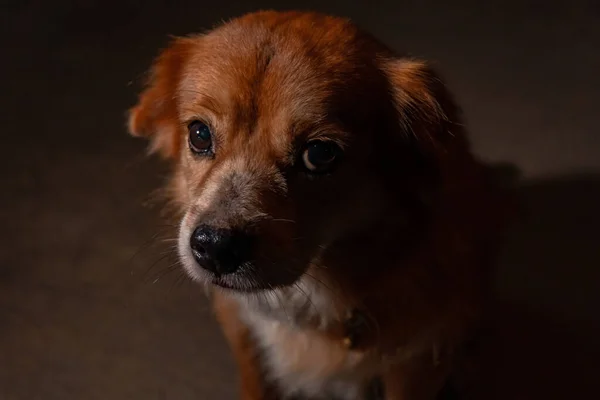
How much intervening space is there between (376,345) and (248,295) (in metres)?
0.25

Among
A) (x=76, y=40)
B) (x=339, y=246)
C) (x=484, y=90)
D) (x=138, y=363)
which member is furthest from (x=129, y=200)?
(x=484, y=90)

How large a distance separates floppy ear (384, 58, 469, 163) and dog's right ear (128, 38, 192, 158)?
0.40m

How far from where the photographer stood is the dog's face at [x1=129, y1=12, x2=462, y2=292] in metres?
1.19

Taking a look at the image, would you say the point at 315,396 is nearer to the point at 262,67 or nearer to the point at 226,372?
the point at 226,372

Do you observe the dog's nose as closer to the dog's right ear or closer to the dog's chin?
the dog's chin

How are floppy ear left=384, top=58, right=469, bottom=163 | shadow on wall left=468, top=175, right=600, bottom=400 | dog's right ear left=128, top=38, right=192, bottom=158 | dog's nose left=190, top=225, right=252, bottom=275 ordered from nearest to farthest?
dog's nose left=190, top=225, right=252, bottom=275
floppy ear left=384, top=58, right=469, bottom=163
dog's right ear left=128, top=38, right=192, bottom=158
shadow on wall left=468, top=175, right=600, bottom=400

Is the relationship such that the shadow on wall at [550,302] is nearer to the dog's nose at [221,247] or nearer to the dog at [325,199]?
the dog at [325,199]

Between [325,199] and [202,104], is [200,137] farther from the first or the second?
[325,199]

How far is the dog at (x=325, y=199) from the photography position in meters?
1.21

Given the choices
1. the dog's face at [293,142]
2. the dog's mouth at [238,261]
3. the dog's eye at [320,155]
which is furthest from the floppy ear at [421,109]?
the dog's mouth at [238,261]

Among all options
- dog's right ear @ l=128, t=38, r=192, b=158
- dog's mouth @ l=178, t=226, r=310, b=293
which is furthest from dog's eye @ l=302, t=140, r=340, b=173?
dog's right ear @ l=128, t=38, r=192, b=158

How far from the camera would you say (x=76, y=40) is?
2.57 meters

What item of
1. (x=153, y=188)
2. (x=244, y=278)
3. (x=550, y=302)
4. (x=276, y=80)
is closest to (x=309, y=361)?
(x=244, y=278)

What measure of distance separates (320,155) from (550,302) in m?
0.89
